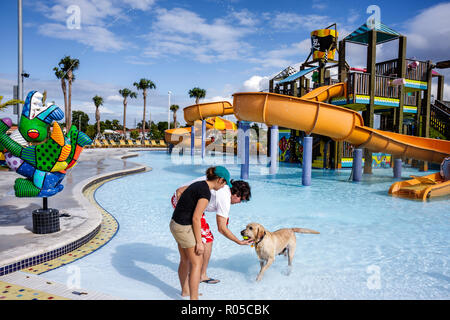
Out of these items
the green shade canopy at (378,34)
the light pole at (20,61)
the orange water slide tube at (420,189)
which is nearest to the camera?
the orange water slide tube at (420,189)

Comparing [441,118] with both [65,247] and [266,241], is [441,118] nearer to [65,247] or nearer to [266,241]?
[266,241]

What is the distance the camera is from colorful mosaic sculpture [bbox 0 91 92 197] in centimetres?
502

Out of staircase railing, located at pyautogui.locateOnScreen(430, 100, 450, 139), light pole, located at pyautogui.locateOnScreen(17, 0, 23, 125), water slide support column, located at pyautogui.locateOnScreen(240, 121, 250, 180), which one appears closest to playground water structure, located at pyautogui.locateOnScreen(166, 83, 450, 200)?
water slide support column, located at pyautogui.locateOnScreen(240, 121, 250, 180)

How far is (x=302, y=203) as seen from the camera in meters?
9.30

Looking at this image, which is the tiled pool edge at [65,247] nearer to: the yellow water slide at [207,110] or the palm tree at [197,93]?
the yellow water slide at [207,110]

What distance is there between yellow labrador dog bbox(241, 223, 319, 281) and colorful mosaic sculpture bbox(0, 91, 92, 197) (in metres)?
3.34

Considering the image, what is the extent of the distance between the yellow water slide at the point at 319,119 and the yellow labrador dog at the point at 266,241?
6.84m

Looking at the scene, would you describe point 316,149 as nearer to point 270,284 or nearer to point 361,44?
point 361,44

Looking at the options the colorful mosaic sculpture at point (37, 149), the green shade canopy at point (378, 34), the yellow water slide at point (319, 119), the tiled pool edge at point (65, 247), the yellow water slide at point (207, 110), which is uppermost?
the green shade canopy at point (378, 34)

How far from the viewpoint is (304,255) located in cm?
515

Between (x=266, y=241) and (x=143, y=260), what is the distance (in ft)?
6.64

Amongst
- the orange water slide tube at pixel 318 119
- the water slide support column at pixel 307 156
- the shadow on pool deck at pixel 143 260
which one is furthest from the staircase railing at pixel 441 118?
the shadow on pool deck at pixel 143 260

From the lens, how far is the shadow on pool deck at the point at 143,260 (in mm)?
3898

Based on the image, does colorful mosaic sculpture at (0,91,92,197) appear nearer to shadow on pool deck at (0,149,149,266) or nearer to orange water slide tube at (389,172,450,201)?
shadow on pool deck at (0,149,149,266)
